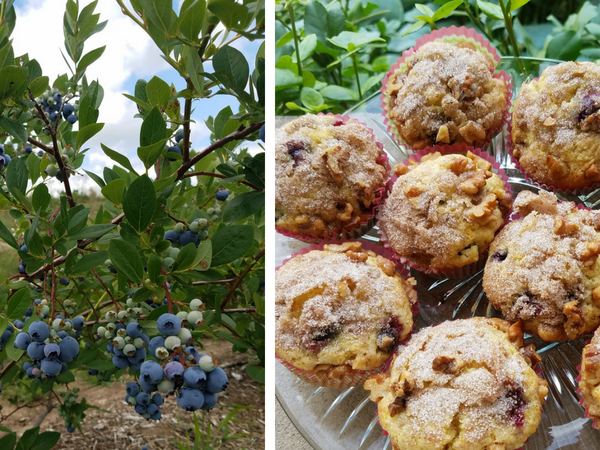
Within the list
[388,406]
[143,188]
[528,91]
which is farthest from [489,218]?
[143,188]

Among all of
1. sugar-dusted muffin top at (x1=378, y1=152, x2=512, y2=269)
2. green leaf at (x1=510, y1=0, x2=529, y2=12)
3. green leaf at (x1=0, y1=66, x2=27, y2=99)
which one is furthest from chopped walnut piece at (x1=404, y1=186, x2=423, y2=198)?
green leaf at (x1=0, y1=66, x2=27, y2=99)

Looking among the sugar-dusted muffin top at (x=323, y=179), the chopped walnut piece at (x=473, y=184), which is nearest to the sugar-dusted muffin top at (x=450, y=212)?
the chopped walnut piece at (x=473, y=184)

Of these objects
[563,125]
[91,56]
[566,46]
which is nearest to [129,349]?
[91,56]

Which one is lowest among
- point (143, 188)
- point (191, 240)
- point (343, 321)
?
point (343, 321)

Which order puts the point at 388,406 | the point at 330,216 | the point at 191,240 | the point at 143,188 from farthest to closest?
the point at 330,216 < the point at 388,406 < the point at 191,240 < the point at 143,188

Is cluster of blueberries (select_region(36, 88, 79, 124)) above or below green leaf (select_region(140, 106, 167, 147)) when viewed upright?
above

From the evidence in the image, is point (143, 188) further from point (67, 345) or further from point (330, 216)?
point (330, 216)

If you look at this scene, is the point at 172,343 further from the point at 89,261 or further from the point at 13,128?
the point at 13,128

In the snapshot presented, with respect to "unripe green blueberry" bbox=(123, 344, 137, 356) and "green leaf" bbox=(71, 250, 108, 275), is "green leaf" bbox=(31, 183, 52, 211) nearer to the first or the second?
"green leaf" bbox=(71, 250, 108, 275)
